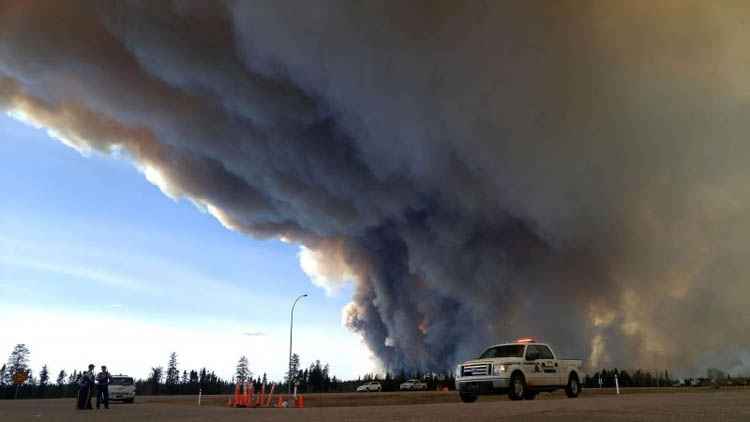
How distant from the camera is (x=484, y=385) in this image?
17609 millimetres

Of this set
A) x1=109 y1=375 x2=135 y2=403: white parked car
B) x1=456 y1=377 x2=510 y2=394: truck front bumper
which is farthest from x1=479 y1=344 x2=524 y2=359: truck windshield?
x1=109 y1=375 x2=135 y2=403: white parked car

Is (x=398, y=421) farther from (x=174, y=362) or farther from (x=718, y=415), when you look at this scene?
(x=174, y=362)

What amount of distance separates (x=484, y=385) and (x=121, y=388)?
908 inches

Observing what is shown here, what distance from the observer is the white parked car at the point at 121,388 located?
3200 centimetres

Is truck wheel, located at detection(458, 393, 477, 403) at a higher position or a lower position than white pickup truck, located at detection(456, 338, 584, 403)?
lower

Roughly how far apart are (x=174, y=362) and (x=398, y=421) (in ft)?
566

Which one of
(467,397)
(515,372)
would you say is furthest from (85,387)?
(515,372)

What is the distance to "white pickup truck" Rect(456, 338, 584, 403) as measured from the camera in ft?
57.4

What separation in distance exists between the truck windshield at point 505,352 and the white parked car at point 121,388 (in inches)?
881

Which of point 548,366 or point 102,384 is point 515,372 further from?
point 102,384

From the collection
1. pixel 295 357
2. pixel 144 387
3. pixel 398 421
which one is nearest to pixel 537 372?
pixel 398 421

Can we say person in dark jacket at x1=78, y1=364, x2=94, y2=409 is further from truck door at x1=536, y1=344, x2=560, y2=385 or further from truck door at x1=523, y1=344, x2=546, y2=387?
truck door at x1=536, y1=344, x2=560, y2=385

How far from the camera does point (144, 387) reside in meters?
99.0

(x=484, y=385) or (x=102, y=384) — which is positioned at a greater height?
(x=484, y=385)
